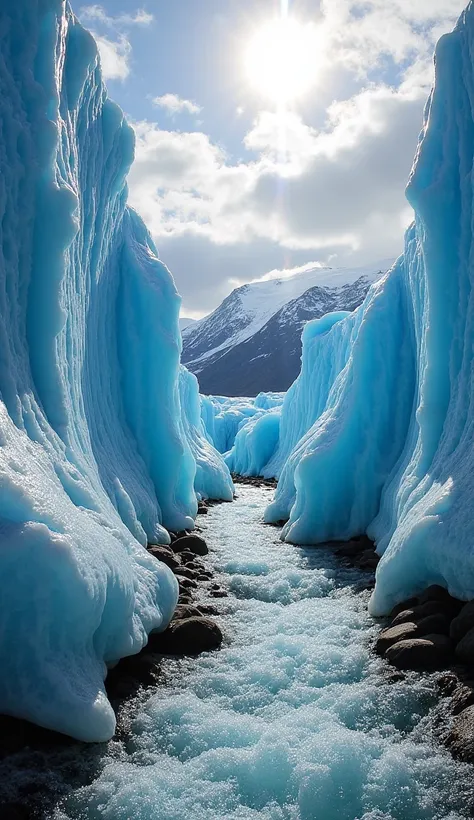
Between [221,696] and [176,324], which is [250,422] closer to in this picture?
[176,324]

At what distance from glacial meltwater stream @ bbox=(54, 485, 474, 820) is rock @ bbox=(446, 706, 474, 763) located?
0.06 metres

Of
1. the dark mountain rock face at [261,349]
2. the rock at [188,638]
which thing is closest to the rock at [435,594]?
the rock at [188,638]

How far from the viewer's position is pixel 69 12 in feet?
20.0

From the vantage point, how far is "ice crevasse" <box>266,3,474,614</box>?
523 cm

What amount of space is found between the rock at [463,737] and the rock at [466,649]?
22.5 inches

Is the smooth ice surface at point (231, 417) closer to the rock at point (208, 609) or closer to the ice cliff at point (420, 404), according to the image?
the ice cliff at point (420, 404)

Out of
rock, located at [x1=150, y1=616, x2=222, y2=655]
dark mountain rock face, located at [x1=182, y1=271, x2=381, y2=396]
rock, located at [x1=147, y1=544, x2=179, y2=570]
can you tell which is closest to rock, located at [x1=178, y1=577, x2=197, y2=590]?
rock, located at [x1=147, y1=544, x2=179, y2=570]

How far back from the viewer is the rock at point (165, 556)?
22.7ft

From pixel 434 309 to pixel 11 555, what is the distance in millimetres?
5364

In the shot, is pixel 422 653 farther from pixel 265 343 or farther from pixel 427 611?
pixel 265 343

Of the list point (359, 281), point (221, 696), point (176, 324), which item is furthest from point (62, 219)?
point (359, 281)

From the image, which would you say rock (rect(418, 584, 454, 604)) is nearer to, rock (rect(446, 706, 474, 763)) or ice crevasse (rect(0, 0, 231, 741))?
rock (rect(446, 706, 474, 763))

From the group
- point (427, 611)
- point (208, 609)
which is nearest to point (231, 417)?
point (208, 609)

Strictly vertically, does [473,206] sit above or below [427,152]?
below
